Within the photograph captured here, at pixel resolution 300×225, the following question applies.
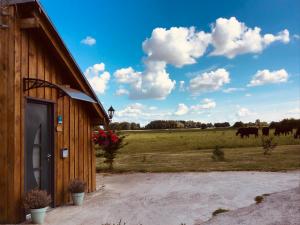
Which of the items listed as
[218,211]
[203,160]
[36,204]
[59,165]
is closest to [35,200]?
[36,204]

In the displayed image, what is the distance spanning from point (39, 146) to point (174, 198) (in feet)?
11.6

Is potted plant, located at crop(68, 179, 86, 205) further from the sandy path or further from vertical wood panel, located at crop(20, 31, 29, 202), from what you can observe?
the sandy path

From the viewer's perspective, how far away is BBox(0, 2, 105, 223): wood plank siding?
6723 millimetres

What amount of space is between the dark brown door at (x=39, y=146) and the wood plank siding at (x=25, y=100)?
17cm

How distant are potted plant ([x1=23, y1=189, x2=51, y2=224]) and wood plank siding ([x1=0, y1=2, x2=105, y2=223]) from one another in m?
0.24

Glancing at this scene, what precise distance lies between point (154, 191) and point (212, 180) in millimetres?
2547

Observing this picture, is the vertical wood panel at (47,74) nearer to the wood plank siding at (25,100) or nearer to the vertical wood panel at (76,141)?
the wood plank siding at (25,100)

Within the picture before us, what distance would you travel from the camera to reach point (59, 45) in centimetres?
826

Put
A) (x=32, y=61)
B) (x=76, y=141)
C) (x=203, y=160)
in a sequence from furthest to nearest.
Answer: (x=203, y=160), (x=76, y=141), (x=32, y=61)

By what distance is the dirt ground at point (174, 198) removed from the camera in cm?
717

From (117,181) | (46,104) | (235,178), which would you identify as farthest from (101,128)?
(235,178)

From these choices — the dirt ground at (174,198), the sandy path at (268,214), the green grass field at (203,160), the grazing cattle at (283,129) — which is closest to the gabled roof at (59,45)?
the dirt ground at (174,198)

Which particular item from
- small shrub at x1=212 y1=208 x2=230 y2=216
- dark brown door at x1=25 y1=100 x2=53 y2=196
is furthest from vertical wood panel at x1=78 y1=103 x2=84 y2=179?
small shrub at x1=212 y1=208 x2=230 y2=216

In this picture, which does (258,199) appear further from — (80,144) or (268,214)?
(80,144)
